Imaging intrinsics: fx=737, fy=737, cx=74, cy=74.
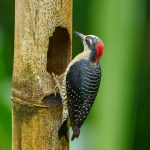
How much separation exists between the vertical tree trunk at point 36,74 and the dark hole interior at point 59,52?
0.02 meters

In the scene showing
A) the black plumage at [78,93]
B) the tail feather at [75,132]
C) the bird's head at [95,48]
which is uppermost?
the bird's head at [95,48]

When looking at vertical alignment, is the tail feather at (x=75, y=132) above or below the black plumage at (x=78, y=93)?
below

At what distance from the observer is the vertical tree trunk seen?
2785mm

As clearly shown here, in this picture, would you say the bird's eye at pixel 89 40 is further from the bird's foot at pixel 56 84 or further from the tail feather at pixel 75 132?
the tail feather at pixel 75 132

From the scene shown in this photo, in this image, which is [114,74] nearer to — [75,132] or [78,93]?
[78,93]

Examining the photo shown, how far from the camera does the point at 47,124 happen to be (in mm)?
2850

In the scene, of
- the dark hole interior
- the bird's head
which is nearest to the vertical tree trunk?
the dark hole interior

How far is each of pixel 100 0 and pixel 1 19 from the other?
995mm

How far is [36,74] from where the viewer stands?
2.83 metres

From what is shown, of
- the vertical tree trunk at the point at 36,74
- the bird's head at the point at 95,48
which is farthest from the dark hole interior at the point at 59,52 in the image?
the bird's head at the point at 95,48

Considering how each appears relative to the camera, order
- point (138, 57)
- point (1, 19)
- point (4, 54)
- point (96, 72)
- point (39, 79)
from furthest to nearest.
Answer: point (1, 19), point (4, 54), point (138, 57), point (96, 72), point (39, 79)

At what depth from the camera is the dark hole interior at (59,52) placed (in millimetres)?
2910

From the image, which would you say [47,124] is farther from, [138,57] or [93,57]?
[138,57]

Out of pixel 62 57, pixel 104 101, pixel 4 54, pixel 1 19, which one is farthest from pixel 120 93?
pixel 1 19
